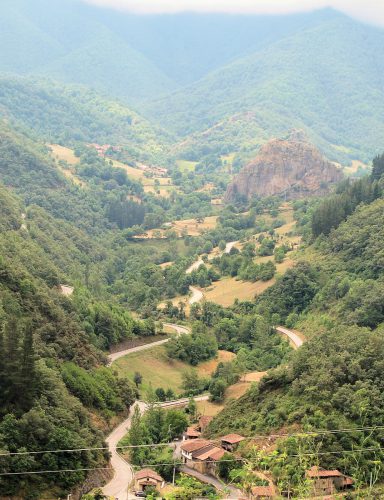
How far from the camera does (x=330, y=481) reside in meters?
46.5

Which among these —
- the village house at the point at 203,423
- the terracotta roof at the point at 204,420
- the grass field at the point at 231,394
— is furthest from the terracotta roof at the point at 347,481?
the grass field at the point at 231,394

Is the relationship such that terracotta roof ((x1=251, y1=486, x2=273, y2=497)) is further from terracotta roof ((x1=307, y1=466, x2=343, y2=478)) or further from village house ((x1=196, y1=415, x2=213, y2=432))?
village house ((x1=196, y1=415, x2=213, y2=432))

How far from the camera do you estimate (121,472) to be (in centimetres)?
5272

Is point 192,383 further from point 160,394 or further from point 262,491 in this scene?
point 262,491

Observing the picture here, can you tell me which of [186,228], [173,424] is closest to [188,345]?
[173,424]

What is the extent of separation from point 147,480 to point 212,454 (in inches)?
229

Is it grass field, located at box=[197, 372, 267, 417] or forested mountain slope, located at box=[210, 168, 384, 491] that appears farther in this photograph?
grass field, located at box=[197, 372, 267, 417]

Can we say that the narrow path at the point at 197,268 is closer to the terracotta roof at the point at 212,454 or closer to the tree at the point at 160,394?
the tree at the point at 160,394

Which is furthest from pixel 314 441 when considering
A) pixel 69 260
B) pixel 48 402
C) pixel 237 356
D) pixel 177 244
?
pixel 177 244

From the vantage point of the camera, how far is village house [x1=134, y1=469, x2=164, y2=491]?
4853cm

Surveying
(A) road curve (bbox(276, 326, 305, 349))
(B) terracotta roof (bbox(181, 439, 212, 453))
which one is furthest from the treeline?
(B) terracotta roof (bbox(181, 439, 212, 453))

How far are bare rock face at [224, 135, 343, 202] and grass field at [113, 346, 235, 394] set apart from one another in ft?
287

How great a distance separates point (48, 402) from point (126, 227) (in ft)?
363

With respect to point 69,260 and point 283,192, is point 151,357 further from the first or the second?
point 283,192
